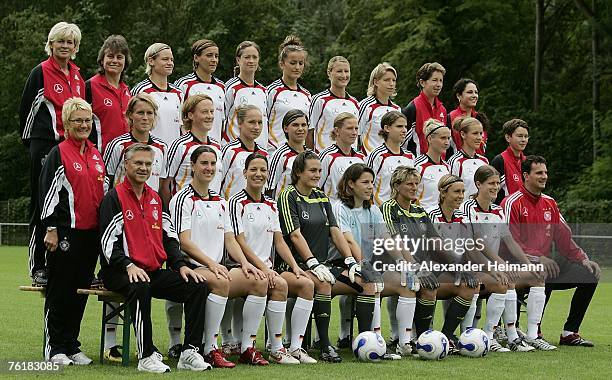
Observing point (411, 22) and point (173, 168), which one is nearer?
point (173, 168)

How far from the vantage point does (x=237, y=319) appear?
9.29 metres

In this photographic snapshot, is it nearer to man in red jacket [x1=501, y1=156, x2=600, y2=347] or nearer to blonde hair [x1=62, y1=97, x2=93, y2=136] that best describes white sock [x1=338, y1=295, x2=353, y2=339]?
man in red jacket [x1=501, y1=156, x2=600, y2=347]

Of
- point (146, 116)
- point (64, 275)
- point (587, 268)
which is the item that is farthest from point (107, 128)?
point (587, 268)

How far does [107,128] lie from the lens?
8.95 metres

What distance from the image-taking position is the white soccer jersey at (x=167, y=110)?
938cm

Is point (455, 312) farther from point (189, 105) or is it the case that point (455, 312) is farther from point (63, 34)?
point (63, 34)

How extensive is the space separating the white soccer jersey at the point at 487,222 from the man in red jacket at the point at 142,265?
10.1 feet

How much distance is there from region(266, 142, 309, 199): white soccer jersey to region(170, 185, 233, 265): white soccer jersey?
1.29 m

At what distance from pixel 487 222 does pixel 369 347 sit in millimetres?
2091

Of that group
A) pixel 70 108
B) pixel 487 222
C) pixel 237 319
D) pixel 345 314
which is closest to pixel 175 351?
pixel 237 319

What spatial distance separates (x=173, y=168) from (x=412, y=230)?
227cm

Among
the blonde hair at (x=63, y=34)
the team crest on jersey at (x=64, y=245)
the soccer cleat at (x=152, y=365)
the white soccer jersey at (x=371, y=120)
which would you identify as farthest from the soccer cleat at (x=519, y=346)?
the blonde hair at (x=63, y=34)

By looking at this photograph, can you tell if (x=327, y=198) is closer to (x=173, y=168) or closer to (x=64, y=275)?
(x=173, y=168)

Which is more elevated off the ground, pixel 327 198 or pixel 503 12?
pixel 503 12
